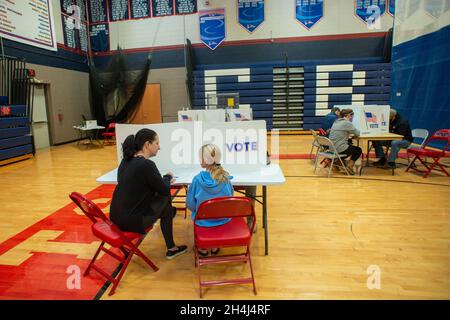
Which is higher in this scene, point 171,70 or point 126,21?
point 126,21

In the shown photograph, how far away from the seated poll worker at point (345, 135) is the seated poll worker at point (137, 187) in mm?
3803

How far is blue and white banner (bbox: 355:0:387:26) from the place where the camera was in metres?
10.4

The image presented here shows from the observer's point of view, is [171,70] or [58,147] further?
[171,70]

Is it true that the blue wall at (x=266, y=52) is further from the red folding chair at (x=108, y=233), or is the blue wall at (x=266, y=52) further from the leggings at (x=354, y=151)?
the red folding chair at (x=108, y=233)

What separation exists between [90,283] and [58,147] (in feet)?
28.6

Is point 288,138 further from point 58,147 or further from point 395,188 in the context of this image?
point 58,147

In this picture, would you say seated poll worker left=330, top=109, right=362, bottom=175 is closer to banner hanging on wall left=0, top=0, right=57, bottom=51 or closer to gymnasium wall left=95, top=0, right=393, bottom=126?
gymnasium wall left=95, top=0, right=393, bottom=126

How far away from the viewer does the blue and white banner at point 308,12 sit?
1073 cm

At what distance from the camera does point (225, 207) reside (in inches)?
80.2

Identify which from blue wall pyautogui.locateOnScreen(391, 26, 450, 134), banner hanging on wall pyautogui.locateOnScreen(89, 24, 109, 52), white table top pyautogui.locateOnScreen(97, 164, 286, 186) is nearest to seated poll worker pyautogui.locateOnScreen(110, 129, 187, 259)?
white table top pyautogui.locateOnScreen(97, 164, 286, 186)

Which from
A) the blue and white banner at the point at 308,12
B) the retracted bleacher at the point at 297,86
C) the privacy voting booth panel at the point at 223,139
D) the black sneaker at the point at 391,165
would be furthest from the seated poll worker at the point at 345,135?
the blue and white banner at the point at 308,12

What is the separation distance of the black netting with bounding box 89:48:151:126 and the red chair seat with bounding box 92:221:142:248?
922 centimetres

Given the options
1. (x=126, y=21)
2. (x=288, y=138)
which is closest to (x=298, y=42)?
(x=288, y=138)

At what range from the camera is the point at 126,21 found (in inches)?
458
